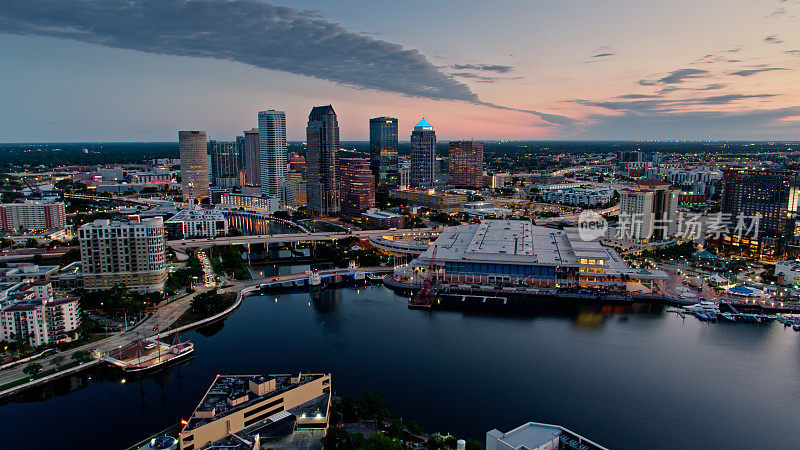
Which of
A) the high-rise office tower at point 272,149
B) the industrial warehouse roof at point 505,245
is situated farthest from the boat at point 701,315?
the high-rise office tower at point 272,149

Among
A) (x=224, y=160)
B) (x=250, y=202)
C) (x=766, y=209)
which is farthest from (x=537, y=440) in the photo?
(x=224, y=160)

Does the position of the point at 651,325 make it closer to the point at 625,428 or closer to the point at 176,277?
the point at 625,428

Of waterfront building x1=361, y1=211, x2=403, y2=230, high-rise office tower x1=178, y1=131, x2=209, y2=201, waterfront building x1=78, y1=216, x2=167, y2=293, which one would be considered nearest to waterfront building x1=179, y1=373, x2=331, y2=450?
waterfront building x1=78, y1=216, x2=167, y2=293

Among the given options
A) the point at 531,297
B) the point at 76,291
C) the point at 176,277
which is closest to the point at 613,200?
the point at 531,297

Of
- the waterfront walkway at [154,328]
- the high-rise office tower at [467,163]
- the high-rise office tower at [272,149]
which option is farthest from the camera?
the high-rise office tower at [467,163]

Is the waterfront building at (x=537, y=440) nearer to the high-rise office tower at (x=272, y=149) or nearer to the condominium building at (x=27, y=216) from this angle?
the condominium building at (x=27, y=216)

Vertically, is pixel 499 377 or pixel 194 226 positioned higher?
pixel 194 226

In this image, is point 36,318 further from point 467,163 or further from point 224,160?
point 224,160
